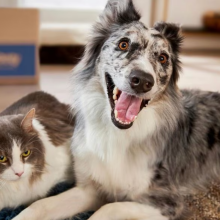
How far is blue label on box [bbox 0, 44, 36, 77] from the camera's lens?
3705 millimetres

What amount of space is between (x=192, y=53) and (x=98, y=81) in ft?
17.3

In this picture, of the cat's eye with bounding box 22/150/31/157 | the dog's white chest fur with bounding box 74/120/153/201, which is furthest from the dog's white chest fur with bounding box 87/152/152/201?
the cat's eye with bounding box 22/150/31/157

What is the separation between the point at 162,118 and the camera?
169cm

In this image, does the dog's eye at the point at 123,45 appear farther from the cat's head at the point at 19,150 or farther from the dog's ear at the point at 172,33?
the cat's head at the point at 19,150

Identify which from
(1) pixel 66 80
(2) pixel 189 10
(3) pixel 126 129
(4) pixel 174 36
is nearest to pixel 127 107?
(3) pixel 126 129

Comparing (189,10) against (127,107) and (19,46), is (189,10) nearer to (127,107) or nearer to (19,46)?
(19,46)

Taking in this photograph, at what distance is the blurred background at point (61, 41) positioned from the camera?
3.59m

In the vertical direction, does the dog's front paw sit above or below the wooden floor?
above

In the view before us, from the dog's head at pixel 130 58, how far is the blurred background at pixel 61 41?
15 cm

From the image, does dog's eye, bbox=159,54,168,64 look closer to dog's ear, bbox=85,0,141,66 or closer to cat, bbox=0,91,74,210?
dog's ear, bbox=85,0,141,66

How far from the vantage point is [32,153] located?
1.65m

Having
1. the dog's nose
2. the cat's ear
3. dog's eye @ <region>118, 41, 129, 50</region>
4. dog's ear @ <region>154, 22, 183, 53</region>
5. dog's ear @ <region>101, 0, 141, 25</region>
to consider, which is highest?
dog's ear @ <region>101, 0, 141, 25</region>

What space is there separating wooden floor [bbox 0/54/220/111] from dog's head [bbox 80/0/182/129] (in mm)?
1082

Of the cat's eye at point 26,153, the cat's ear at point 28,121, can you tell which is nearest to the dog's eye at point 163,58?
the cat's ear at point 28,121
